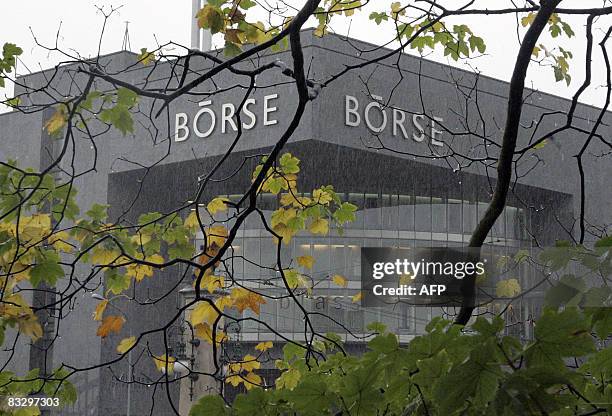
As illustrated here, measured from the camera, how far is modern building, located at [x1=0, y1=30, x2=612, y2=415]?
17109mm

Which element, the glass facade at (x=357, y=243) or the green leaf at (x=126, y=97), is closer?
the green leaf at (x=126, y=97)

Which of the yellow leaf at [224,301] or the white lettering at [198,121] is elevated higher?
the white lettering at [198,121]

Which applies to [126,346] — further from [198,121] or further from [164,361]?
[198,121]

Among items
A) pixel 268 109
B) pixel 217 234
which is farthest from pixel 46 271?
pixel 268 109

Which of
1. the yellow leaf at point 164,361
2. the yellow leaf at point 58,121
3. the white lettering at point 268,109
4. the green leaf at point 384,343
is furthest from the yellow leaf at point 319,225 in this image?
the white lettering at point 268,109

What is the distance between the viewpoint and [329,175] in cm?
2009

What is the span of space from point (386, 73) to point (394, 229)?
3.64 metres

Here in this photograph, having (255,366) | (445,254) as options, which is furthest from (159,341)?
(445,254)

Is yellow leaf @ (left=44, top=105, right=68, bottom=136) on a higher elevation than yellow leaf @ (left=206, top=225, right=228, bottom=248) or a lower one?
higher

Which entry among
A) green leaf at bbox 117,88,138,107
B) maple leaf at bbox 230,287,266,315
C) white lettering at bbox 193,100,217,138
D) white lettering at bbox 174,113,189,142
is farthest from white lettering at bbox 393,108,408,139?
green leaf at bbox 117,88,138,107

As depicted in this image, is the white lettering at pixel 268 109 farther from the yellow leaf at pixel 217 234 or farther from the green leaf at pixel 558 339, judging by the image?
the green leaf at pixel 558 339

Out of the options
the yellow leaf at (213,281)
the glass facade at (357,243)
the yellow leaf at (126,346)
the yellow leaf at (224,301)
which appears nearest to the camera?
the yellow leaf at (126,346)

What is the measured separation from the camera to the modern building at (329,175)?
17109mm

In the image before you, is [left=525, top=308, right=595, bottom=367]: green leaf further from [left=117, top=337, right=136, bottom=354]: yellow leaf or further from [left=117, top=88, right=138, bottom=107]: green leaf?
[left=117, top=88, right=138, bottom=107]: green leaf
